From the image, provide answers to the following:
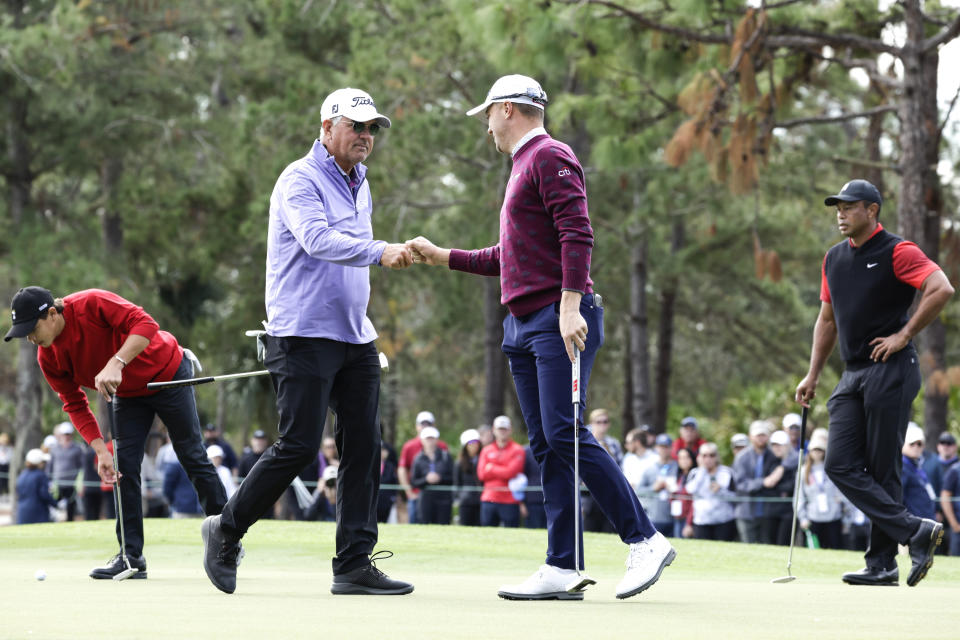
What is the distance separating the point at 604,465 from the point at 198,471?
2579 millimetres

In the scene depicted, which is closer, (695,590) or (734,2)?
(695,590)

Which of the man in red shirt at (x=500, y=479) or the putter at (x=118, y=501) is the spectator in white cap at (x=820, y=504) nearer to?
the man in red shirt at (x=500, y=479)

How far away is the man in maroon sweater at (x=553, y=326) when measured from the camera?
5520 millimetres

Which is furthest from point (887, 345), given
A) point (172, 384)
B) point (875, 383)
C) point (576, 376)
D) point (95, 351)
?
point (95, 351)

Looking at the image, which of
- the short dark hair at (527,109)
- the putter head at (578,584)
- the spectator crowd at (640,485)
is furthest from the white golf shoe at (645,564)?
the spectator crowd at (640,485)

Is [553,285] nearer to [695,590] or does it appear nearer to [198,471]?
[695,590]

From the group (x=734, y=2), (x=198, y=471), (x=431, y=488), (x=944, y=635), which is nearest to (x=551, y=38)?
(x=734, y=2)

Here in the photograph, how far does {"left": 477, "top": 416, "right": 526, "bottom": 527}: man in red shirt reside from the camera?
54.0 ft

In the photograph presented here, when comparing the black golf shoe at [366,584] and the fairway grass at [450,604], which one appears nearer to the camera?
the fairway grass at [450,604]

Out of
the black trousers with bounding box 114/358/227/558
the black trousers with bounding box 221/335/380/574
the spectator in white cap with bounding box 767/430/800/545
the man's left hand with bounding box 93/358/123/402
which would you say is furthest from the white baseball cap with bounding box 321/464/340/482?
the spectator in white cap with bounding box 767/430/800/545

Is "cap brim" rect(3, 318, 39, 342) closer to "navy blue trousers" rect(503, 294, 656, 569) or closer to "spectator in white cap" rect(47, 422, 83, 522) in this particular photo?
"navy blue trousers" rect(503, 294, 656, 569)

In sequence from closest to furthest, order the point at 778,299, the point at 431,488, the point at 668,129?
the point at 431,488, the point at 668,129, the point at 778,299

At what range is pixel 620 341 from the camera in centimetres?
3322

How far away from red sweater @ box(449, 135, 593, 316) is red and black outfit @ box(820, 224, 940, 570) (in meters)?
2.03
